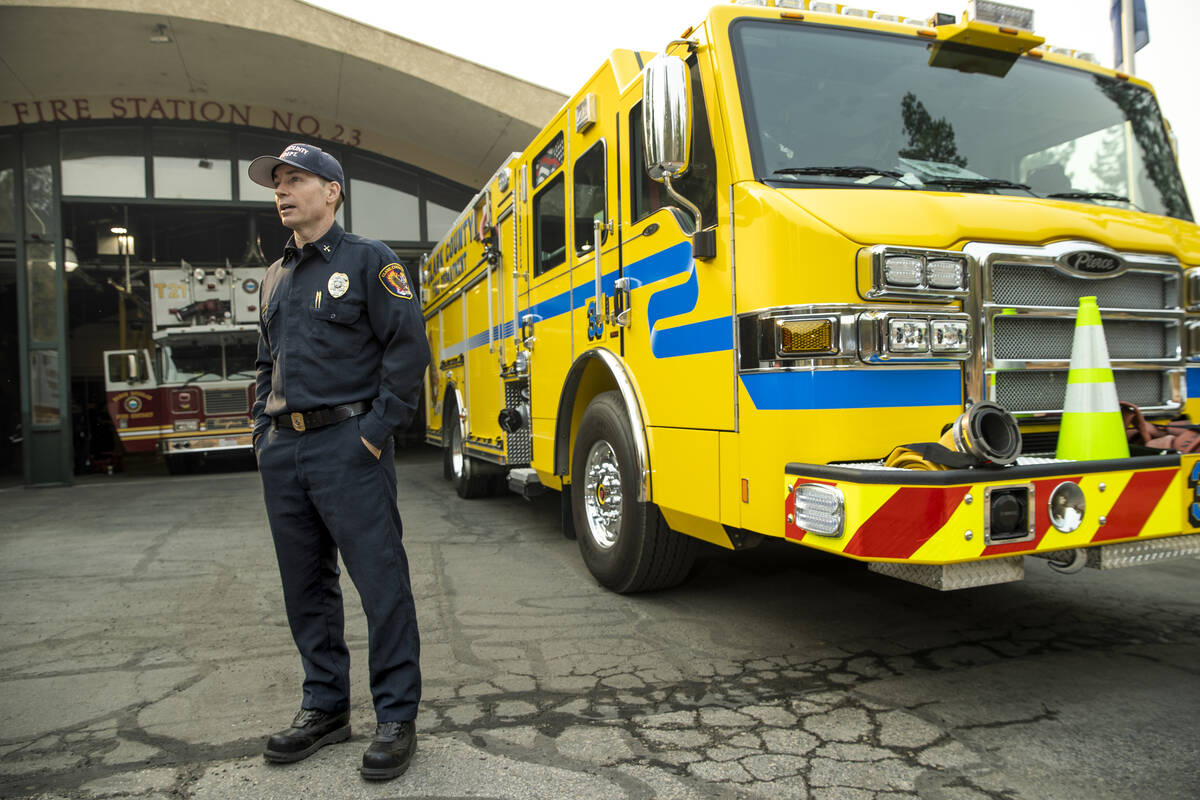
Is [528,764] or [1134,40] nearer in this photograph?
[528,764]

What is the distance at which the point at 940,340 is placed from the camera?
116 inches

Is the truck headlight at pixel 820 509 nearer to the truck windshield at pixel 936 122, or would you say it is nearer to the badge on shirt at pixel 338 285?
the truck windshield at pixel 936 122

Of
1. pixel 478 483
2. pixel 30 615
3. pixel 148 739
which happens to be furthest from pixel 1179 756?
pixel 478 483

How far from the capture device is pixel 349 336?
9.12ft

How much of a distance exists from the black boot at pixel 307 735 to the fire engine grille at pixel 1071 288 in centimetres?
274

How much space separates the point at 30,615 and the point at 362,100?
→ 11678mm

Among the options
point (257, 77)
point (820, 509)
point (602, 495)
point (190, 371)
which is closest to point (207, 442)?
point (190, 371)

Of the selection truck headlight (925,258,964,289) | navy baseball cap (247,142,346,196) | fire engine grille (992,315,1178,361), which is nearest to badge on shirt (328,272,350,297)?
navy baseball cap (247,142,346,196)

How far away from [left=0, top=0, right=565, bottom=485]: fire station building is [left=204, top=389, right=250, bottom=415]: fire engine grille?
78.8 inches

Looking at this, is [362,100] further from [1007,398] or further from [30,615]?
[1007,398]

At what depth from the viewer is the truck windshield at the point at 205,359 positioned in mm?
13891

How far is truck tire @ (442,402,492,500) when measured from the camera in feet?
28.1

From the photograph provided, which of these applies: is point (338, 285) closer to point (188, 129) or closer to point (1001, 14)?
point (1001, 14)

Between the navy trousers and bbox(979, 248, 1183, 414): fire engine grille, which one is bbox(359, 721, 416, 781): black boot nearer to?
the navy trousers
